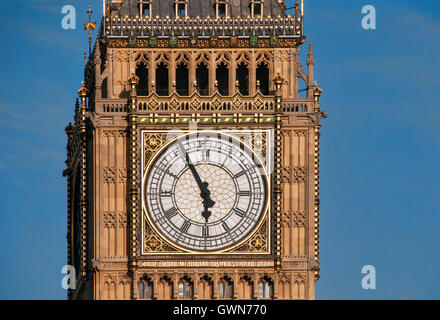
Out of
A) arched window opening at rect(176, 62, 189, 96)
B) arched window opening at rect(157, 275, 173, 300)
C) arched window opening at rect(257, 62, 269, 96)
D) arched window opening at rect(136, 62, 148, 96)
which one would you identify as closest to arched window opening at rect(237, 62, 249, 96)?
arched window opening at rect(257, 62, 269, 96)

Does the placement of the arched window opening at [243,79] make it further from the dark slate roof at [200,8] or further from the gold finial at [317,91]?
the gold finial at [317,91]

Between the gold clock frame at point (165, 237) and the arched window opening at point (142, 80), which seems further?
the arched window opening at point (142, 80)

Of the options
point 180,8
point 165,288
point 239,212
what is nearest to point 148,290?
point 165,288

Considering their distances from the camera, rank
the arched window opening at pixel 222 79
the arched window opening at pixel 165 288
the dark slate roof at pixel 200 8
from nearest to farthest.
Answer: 1. the arched window opening at pixel 165 288
2. the dark slate roof at pixel 200 8
3. the arched window opening at pixel 222 79

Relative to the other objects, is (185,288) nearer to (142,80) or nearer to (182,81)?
(182,81)

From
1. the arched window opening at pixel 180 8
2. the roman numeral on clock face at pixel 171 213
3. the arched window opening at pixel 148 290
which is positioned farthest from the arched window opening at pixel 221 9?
the arched window opening at pixel 148 290
